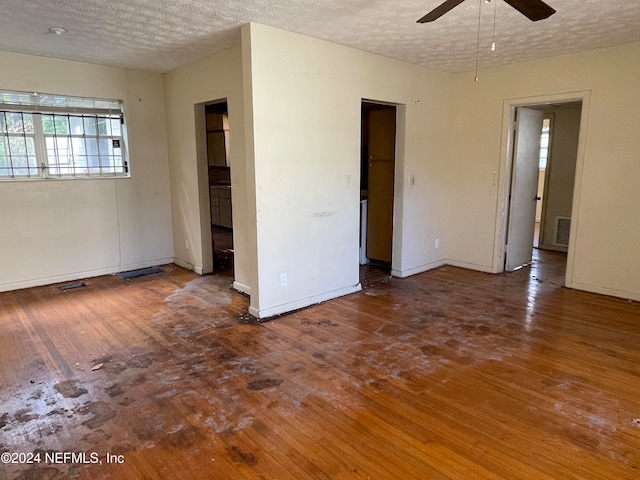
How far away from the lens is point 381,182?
545 cm

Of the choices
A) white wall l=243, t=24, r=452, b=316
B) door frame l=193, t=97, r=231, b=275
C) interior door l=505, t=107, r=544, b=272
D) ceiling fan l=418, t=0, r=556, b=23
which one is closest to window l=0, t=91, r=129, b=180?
door frame l=193, t=97, r=231, b=275

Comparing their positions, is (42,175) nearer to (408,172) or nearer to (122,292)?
(122,292)

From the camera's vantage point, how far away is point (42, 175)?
4723 mm

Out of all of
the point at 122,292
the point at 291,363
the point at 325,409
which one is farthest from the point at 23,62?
the point at 325,409

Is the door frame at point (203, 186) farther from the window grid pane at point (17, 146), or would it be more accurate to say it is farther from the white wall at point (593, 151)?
the white wall at point (593, 151)

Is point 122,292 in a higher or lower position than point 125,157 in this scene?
lower

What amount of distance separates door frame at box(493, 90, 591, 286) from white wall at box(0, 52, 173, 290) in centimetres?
440

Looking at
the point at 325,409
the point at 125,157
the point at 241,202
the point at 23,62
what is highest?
the point at 23,62

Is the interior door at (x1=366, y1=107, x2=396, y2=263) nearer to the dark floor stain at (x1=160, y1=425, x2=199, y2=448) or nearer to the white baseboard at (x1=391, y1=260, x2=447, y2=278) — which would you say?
the white baseboard at (x1=391, y1=260, x2=447, y2=278)

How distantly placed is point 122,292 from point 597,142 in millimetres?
5396

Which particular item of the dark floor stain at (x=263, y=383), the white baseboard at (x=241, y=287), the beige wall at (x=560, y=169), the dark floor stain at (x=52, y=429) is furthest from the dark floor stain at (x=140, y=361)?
the beige wall at (x=560, y=169)

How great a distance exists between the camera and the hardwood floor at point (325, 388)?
2008 millimetres

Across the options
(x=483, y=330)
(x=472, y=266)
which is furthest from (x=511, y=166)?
(x=483, y=330)

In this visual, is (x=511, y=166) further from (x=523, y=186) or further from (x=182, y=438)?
(x=182, y=438)
